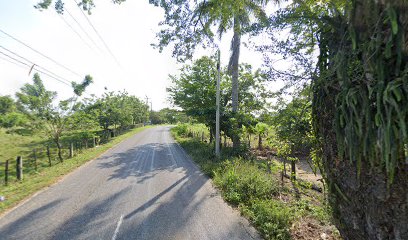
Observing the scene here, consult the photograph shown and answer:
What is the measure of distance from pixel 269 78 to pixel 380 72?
163 cm

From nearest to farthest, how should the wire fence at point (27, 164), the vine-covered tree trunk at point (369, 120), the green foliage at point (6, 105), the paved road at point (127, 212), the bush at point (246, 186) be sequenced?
the vine-covered tree trunk at point (369, 120), the paved road at point (127, 212), the bush at point (246, 186), the wire fence at point (27, 164), the green foliage at point (6, 105)

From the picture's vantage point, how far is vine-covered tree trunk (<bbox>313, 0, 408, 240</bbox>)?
6.34 feet

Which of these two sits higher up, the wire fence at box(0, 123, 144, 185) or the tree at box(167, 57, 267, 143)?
the tree at box(167, 57, 267, 143)

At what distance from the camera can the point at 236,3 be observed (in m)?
5.32

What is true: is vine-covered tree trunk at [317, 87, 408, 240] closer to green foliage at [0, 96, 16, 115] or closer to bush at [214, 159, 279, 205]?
bush at [214, 159, 279, 205]

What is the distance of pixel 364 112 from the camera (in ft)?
6.93

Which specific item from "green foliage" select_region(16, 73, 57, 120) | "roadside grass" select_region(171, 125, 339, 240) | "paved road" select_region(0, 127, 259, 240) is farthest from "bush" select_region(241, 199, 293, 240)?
"green foliage" select_region(16, 73, 57, 120)

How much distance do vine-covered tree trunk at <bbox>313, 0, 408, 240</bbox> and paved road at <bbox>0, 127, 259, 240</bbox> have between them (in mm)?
2122

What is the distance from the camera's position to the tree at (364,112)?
6.35ft

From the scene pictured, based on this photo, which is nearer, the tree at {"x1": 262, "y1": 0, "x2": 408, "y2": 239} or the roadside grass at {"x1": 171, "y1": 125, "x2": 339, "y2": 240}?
the tree at {"x1": 262, "y1": 0, "x2": 408, "y2": 239}

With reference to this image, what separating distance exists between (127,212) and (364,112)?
495 cm

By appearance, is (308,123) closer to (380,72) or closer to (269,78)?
(269,78)

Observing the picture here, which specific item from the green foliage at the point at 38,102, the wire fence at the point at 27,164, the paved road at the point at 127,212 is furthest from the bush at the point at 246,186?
the green foliage at the point at 38,102

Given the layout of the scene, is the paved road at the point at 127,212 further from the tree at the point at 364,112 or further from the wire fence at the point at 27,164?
the tree at the point at 364,112
